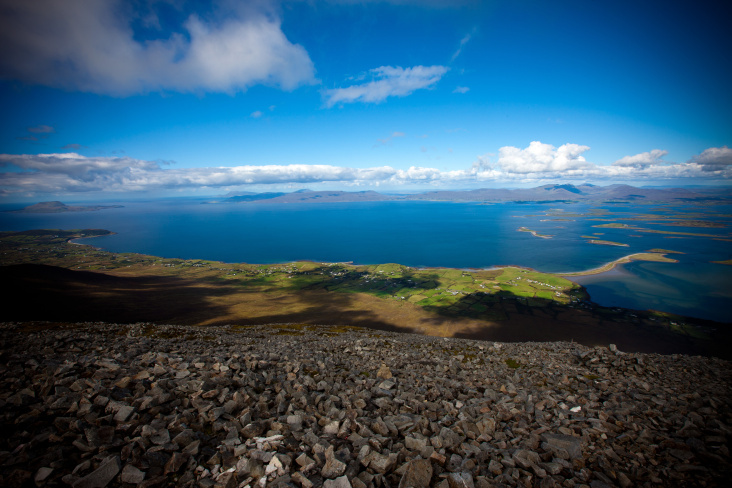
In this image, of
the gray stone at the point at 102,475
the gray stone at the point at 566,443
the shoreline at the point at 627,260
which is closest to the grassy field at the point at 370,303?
the shoreline at the point at 627,260

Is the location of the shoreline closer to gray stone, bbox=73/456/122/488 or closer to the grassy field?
the grassy field

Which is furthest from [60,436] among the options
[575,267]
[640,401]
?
[575,267]

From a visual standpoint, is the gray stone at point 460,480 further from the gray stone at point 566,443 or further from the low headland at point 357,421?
the gray stone at point 566,443

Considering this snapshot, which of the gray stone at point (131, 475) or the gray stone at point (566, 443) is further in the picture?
the gray stone at point (566, 443)

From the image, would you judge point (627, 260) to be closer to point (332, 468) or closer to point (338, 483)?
point (332, 468)

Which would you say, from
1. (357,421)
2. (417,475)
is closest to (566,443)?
(417,475)

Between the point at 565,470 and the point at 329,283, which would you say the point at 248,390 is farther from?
the point at 329,283
